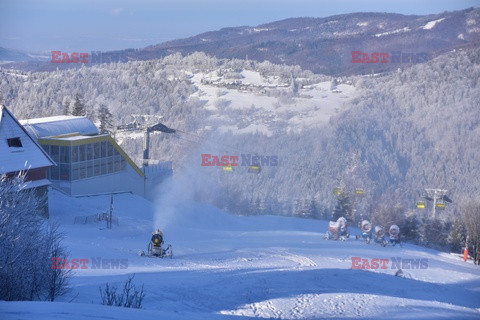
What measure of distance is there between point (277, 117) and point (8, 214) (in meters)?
64.2

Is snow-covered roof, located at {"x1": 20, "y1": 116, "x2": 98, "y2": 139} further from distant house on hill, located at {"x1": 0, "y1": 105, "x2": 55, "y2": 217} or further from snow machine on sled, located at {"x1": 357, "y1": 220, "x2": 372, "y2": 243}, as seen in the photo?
snow machine on sled, located at {"x1": 357, "y1": 220, "x2": 372, "y2": 243}

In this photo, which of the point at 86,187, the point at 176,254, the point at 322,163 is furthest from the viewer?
the point at 322,163

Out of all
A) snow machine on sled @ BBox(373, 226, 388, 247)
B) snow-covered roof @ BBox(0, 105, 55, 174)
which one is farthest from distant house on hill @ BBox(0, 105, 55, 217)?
snow machine on sled @ BBox(373, 226, 388, 247)

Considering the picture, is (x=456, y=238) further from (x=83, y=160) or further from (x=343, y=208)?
(x=83, y=160)

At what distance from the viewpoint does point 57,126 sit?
32312 mm

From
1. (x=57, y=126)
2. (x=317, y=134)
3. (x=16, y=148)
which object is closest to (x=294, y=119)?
(x=317, y=134)

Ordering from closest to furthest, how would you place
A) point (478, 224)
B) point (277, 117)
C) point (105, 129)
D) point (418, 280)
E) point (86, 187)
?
point (418, 280), point (86, 187), point (478, 224), point (105, 129), point (277, 117)

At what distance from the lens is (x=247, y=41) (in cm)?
8362

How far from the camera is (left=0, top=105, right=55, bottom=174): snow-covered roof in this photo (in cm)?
2431

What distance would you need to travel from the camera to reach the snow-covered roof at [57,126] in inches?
1214

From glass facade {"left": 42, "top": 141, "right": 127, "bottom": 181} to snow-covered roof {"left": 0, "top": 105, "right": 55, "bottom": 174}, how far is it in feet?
12.2

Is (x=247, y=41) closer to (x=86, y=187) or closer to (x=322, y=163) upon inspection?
(x=322, y=163)

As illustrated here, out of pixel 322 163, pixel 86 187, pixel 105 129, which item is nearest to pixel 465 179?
pixel 322 163

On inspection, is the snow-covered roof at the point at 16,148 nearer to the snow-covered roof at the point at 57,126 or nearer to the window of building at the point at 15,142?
the window of building at the point at 15,142
